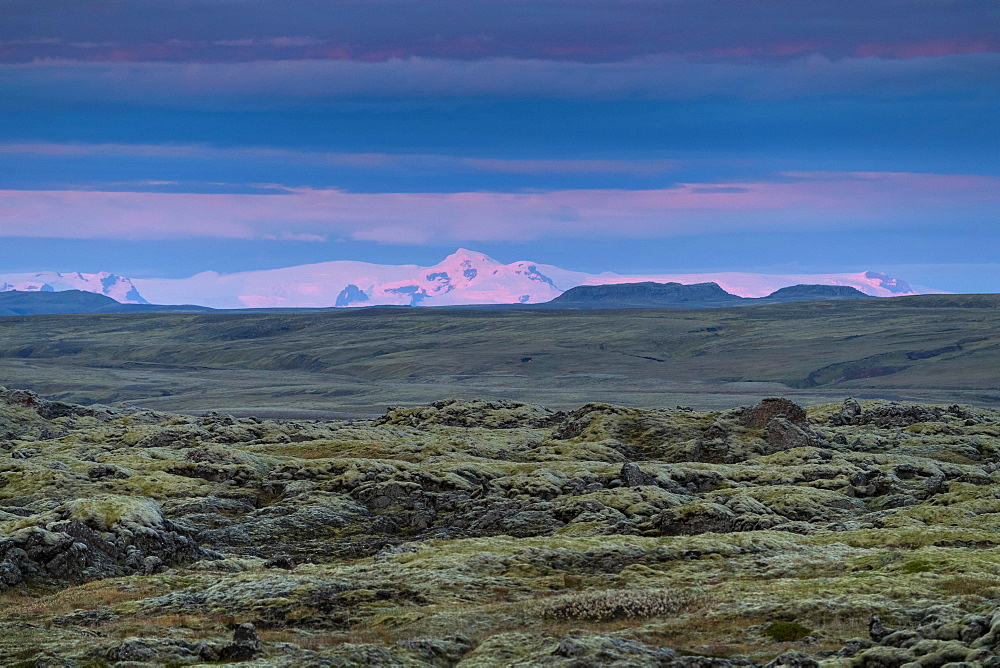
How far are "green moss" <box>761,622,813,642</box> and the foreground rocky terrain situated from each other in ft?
0.44

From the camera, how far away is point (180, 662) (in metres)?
30.4

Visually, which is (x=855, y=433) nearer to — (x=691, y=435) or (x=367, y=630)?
(x=691, y=435)

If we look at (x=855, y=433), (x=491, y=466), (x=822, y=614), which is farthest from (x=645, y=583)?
(x=855, y=433)

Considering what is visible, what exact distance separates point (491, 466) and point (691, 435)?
90.8ft

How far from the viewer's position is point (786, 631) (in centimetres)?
3381

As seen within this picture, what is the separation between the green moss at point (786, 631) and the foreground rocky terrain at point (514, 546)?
0.13m

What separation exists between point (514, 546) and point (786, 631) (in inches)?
901

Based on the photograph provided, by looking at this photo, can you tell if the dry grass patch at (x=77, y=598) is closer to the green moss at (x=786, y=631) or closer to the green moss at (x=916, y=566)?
the green moss at (x=786, y=631)

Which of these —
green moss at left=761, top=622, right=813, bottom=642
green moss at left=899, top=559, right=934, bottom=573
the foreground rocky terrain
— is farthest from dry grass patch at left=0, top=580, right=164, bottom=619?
green moss at left=899, top=559, right=934, bottom=573

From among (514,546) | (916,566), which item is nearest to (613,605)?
(916,566)

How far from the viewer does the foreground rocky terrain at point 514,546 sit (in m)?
32.2

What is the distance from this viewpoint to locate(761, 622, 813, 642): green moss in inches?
1309

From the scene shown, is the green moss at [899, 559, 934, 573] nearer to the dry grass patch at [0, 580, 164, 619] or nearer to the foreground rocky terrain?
the foreground rocky terrain

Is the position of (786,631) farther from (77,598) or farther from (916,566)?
(77,598)
